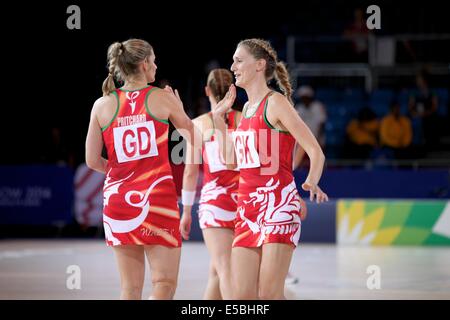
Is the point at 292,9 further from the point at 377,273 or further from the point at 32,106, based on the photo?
the point at 377,273

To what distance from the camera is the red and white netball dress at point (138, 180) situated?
529 cm

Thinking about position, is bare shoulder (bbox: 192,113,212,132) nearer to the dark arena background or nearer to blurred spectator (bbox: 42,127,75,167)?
the dark arena background

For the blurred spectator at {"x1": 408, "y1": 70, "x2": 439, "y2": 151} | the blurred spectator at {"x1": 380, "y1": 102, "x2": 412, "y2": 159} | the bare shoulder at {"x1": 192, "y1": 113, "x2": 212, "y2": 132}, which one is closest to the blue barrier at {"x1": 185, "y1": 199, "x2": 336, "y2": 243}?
the blurred spectator at {"x1": 380, "y1": 102, "x2": 412, "y2": 159}

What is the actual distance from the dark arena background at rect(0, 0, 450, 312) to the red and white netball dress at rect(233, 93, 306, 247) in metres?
5.43

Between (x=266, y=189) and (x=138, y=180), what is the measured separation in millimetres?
791

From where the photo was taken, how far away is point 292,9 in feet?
64.0

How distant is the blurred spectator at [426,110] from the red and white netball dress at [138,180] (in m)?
11.0

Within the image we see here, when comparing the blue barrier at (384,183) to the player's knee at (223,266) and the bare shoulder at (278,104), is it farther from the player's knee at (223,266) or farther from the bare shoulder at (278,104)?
the bare shoulder at (278,104)

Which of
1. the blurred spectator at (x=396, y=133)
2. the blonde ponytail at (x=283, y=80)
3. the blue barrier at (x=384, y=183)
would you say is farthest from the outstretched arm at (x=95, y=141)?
the blurred spectator at (x=396, y=133)

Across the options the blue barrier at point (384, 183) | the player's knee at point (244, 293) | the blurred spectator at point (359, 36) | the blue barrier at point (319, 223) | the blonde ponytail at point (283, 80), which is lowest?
the blue barrier at point (319, 223)

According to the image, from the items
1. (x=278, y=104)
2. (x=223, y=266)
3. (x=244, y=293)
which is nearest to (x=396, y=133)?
(x=223, y=266)

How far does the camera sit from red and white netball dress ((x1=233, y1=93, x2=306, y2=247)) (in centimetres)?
534

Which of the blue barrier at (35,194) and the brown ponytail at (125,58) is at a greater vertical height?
the brown ponytail at (125,58)

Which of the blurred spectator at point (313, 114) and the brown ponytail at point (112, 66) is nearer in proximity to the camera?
the brown ponytail at point (112, 66)
